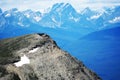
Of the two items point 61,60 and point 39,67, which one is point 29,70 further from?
point 61,60

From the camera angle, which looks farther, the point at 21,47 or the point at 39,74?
the point at 21,47

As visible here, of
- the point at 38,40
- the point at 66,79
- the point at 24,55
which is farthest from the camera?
the point at 38,40

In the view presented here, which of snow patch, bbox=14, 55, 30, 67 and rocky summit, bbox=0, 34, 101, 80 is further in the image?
snow patch, bbox=14, 55, 30, 67

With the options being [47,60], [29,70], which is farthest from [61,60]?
[29,70]

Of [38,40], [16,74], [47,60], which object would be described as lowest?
[16,74]

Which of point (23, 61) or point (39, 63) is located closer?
point (23, 61)

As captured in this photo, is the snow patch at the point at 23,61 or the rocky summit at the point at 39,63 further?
the snow patch at the point at 23,61

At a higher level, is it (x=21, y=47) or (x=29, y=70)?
(x=21, y=47)

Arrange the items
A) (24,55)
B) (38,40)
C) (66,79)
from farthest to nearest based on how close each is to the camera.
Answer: (38,40)
(24,55)
(66,79)
